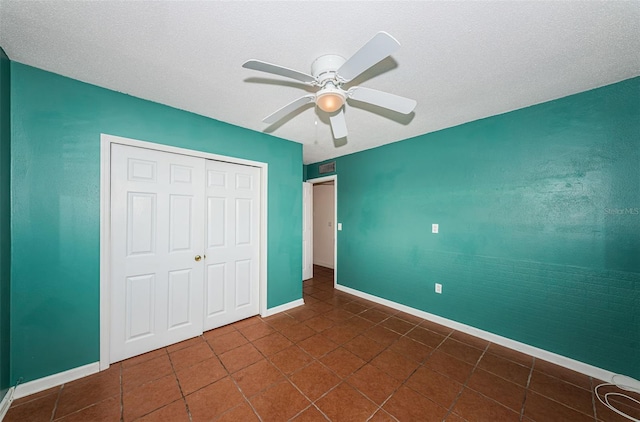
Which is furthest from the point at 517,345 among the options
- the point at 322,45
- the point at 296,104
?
the point at 322,45

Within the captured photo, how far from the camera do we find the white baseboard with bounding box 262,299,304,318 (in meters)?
3.13

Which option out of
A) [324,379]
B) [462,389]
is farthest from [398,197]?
[324,379]

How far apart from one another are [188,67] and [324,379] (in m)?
2.82

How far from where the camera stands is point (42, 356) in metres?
1.81

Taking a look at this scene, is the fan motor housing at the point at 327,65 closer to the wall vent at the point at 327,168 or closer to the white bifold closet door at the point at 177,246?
the white bifold closet door at the point at 177,246

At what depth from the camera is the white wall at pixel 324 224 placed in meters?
6.16

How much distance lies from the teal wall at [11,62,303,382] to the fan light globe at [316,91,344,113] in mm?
1874

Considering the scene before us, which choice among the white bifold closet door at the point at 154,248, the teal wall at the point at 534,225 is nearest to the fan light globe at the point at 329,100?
the white bifold closet door at the point at 154,248

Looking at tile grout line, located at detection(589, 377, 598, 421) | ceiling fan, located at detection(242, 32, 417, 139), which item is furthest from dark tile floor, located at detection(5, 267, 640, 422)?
ceiling fan, located at detection(242, 32, 417, 139)

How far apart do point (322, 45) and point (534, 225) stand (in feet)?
8.84

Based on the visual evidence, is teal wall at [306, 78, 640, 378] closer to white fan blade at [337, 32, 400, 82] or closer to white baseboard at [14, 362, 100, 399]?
white fan blade at [337, 32, 400, 82]

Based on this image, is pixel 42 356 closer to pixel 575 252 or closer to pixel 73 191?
pixel 73 191

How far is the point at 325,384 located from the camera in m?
1.88

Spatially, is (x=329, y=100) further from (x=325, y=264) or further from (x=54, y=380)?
(x=325, y=264)
